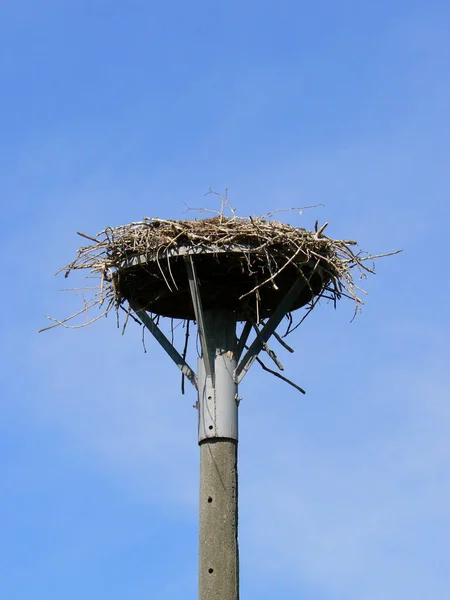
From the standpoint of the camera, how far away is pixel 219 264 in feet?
36.2

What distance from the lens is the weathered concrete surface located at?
9938mm

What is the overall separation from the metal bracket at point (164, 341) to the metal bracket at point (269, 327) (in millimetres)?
428

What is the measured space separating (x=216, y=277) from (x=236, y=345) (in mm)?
642

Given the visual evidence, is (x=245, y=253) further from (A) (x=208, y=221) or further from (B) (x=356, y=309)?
(B) (x=356, y=309)

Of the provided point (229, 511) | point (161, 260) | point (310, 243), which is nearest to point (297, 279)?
point (310, 243)

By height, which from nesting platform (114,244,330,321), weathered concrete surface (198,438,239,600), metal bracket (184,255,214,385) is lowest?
weathered concrete surface (198,438,239,600)

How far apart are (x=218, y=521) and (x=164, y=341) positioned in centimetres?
186

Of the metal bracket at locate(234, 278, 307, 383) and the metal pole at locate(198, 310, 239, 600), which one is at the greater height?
the metal bracket at locate(234, 278, 307, 383)

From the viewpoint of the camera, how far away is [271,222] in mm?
11094

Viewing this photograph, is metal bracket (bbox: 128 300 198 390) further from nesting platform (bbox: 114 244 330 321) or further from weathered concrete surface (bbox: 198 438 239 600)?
weathered concrete surface (bbox: 198 438 239 600)

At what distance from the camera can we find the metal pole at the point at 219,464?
9.99 m

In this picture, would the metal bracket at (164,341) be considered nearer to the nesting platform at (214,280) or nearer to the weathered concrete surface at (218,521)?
the nesting platform at (214,280)

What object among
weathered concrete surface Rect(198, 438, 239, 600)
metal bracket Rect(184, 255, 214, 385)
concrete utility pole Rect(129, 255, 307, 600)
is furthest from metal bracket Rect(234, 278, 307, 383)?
weathered concrete surface Rect(198, 438, 239, 600)

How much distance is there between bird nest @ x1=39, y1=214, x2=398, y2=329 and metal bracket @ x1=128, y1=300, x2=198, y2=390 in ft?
0.29
